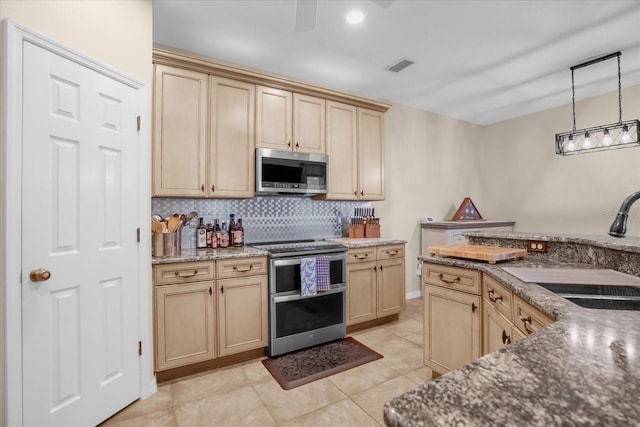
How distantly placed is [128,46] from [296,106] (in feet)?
4.84

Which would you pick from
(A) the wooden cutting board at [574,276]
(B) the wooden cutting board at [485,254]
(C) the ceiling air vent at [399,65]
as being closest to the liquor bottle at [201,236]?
(B) the wooden cutting board at [485,254]

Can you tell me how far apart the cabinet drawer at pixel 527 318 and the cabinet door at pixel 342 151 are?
85.3 inches

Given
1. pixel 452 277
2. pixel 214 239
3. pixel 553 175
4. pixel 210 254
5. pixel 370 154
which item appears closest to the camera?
pixel 452 277

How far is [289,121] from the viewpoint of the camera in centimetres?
306

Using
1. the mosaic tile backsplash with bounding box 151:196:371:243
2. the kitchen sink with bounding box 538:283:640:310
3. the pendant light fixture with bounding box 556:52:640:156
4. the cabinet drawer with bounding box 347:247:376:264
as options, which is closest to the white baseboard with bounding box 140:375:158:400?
the mosaic tile backsplash with bounding box 151:196:371:243

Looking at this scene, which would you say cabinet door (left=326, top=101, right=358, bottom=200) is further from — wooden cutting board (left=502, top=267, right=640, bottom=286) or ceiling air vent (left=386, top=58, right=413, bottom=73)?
wooden cutting board (left=502, top=267, right=640, bottom=286)

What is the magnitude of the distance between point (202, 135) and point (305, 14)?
1.24 metres

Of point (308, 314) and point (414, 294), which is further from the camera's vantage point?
point (414, 294)

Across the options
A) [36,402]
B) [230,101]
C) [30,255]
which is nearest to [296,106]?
[230,101]

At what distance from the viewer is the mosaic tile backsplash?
2865 mm

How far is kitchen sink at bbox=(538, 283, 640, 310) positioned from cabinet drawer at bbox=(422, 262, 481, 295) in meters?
0.47

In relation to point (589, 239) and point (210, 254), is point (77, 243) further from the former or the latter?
point (589, 239)

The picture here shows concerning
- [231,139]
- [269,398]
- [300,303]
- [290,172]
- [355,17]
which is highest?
[355,17]

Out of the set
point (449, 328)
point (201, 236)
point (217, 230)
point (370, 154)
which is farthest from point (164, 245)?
point (370, 154)
